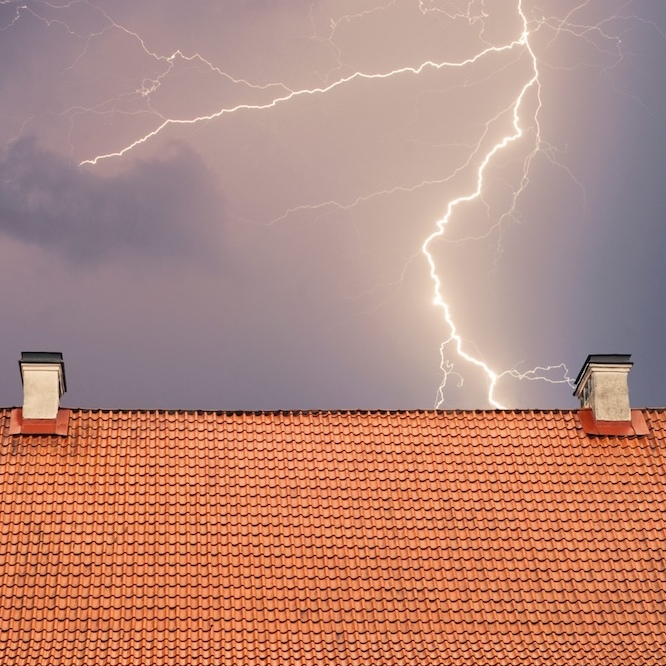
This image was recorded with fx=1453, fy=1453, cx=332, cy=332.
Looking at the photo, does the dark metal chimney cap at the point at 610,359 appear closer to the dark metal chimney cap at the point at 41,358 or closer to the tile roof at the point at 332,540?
the tile roof at the point at 332,540

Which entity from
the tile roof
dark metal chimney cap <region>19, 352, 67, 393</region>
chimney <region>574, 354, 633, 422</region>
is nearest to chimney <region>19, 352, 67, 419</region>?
dark metal chimney cap <region>19, 352, 67, 393</region>

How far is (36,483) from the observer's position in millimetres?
20344

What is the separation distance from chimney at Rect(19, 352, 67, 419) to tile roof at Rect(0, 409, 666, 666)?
1.29 ft

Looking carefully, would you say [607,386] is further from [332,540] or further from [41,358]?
[41,358]

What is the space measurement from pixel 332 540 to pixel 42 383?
17.1ft

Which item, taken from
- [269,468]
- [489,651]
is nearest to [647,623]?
[489,651]

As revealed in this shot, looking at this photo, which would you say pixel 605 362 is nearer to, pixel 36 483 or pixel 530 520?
pixel 530 520

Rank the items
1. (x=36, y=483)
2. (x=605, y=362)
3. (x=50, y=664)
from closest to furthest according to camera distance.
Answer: (x=50, y=664), (x=36, y=483), (x=605, y=362)

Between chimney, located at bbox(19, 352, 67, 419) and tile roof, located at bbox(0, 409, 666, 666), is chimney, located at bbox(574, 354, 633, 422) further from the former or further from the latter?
chimney, located at bbox(19, 352, 67, 419)

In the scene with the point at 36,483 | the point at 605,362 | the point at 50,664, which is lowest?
the point at 50,664

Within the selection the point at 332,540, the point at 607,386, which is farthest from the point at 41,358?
the point at 607,386

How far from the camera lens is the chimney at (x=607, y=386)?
2228 centimetres

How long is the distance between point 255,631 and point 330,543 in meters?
1.89

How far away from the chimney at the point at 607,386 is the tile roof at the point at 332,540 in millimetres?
508
